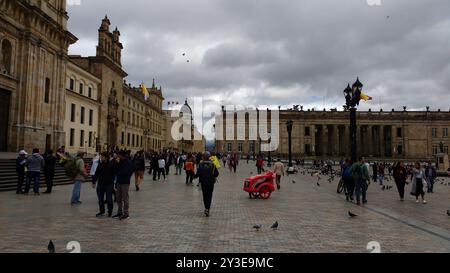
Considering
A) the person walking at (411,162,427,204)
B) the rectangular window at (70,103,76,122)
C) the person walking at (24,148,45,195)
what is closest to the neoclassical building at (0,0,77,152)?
the rectangular window at (70,103,76,122)

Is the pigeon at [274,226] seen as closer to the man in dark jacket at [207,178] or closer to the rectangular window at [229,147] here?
the man in dark jacket at [207,178]

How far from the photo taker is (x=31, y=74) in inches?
952

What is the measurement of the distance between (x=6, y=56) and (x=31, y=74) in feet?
6.29

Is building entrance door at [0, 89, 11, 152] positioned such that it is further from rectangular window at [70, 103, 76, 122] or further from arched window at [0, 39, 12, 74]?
rectangular window at [70, 103, 76, 122]

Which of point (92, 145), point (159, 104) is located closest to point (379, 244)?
point (92, 145)

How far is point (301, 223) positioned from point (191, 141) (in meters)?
93.7

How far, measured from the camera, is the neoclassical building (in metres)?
22.5

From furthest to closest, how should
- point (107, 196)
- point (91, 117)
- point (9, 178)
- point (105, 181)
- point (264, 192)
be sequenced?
point (91, 117)
point (9, 178)
point (264, 192)
point (105, 181)
point (107, 196)

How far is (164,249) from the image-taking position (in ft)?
19.3

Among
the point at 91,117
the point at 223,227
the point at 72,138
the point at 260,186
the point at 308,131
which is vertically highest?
the point at 308,131

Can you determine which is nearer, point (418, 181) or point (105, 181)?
point (105, 181)

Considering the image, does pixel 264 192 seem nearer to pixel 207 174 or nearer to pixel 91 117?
pixel 207 174

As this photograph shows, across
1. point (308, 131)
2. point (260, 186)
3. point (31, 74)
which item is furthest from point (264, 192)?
point (308, 131)

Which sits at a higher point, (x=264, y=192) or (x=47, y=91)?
(x=47, y=91)
